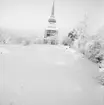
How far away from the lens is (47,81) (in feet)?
13.5

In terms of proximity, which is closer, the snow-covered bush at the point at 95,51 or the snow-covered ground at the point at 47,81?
the snow-covered ground at the point at 47,81

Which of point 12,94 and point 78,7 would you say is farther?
point 78,7

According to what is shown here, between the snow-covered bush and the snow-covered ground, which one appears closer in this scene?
the snow-covered ground

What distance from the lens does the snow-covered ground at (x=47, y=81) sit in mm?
3408

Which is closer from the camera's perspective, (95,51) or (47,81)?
(47,81)

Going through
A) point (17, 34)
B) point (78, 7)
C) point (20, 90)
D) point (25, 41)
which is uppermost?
point (78, 7)

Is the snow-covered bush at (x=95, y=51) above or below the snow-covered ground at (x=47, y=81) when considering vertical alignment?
above

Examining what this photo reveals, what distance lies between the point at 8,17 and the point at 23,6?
123cm

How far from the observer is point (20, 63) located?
5066mm

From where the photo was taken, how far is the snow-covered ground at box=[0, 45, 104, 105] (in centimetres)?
341

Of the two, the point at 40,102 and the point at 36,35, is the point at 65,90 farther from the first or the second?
the point at 36,35

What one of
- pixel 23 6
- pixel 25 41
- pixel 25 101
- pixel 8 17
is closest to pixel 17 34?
pixel 25 41

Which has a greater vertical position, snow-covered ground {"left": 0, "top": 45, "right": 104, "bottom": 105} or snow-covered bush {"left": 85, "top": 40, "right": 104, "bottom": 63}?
snow-covered bush {"left": 85, "top": 40, "right": 104, "bottom": 63}

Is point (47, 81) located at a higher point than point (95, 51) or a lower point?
lower
